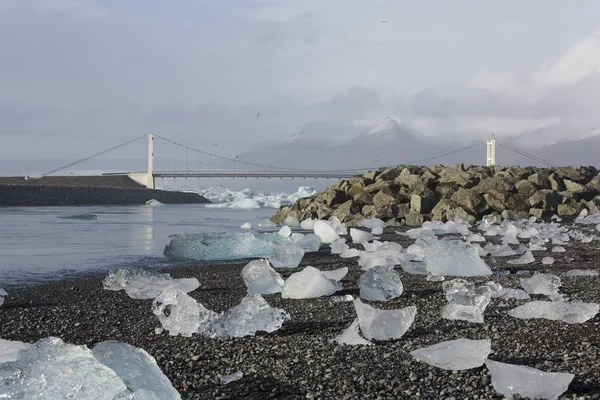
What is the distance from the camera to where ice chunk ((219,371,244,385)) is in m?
2.51

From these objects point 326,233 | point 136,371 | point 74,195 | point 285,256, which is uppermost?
point 136,371

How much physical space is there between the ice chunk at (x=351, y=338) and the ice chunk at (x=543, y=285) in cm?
174

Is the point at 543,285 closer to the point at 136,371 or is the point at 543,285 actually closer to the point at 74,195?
the point at 136,371

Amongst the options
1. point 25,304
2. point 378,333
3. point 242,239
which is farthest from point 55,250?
point 378,333

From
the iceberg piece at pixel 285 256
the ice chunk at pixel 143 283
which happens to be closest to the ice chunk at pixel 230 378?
the ice chunk at pixel 143 283

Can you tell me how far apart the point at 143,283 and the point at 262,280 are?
36.6 inches

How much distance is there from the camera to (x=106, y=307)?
4.18 meters

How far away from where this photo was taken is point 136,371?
1979mm

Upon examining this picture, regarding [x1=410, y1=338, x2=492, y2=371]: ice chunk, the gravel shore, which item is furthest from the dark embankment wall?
[x1=410, y1=338, x2=492, y2=371]: ice chunk

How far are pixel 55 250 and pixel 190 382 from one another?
281 inches

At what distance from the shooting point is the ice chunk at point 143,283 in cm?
448

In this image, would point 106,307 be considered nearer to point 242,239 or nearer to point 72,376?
point 72,376

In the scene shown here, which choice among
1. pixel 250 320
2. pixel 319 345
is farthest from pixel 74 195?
pixel 319 345

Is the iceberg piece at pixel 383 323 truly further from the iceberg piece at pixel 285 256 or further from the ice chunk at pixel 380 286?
the iceberg piece at pixel 285 256
